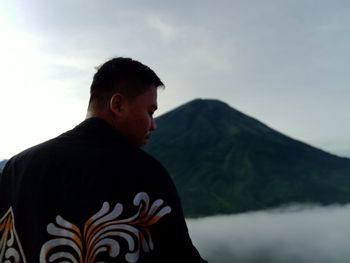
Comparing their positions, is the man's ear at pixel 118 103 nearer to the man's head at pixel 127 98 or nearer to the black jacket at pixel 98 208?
the man's head at pixel 127 98

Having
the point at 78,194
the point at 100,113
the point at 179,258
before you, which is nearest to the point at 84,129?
the point at 100,113

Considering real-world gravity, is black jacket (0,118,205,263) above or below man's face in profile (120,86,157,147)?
below

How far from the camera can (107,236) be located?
10.9ft

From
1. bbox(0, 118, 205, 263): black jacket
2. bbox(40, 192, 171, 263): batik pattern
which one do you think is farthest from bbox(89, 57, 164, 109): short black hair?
bbox(40, 192, 171, 263): batik pattern

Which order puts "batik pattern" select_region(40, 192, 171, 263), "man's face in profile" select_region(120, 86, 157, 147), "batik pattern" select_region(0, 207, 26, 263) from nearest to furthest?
"batik pattern" select_region(40, 192, 171, 263) < "batik pattern" select_region(0, 207, 26, 263) < "man's face in profile" select_region(120, 86, 157, 147)

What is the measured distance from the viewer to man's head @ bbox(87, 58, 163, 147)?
147 inches

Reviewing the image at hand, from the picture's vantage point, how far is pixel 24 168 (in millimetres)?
3738

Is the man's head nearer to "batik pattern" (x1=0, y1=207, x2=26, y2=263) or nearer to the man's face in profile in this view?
the man's face in profile

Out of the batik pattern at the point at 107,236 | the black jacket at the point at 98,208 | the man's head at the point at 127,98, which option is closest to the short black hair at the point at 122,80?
the man's head at the point at 127,98

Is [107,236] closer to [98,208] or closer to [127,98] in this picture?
[98,208]

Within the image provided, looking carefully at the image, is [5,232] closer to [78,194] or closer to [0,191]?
[0,191]

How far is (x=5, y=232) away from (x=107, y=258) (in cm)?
93

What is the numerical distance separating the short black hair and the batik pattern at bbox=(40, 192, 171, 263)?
86 centimetres

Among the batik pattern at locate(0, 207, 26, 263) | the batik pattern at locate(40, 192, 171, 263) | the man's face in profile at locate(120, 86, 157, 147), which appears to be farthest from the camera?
the man's face in profile at locate(120, 86, 157, 147)
